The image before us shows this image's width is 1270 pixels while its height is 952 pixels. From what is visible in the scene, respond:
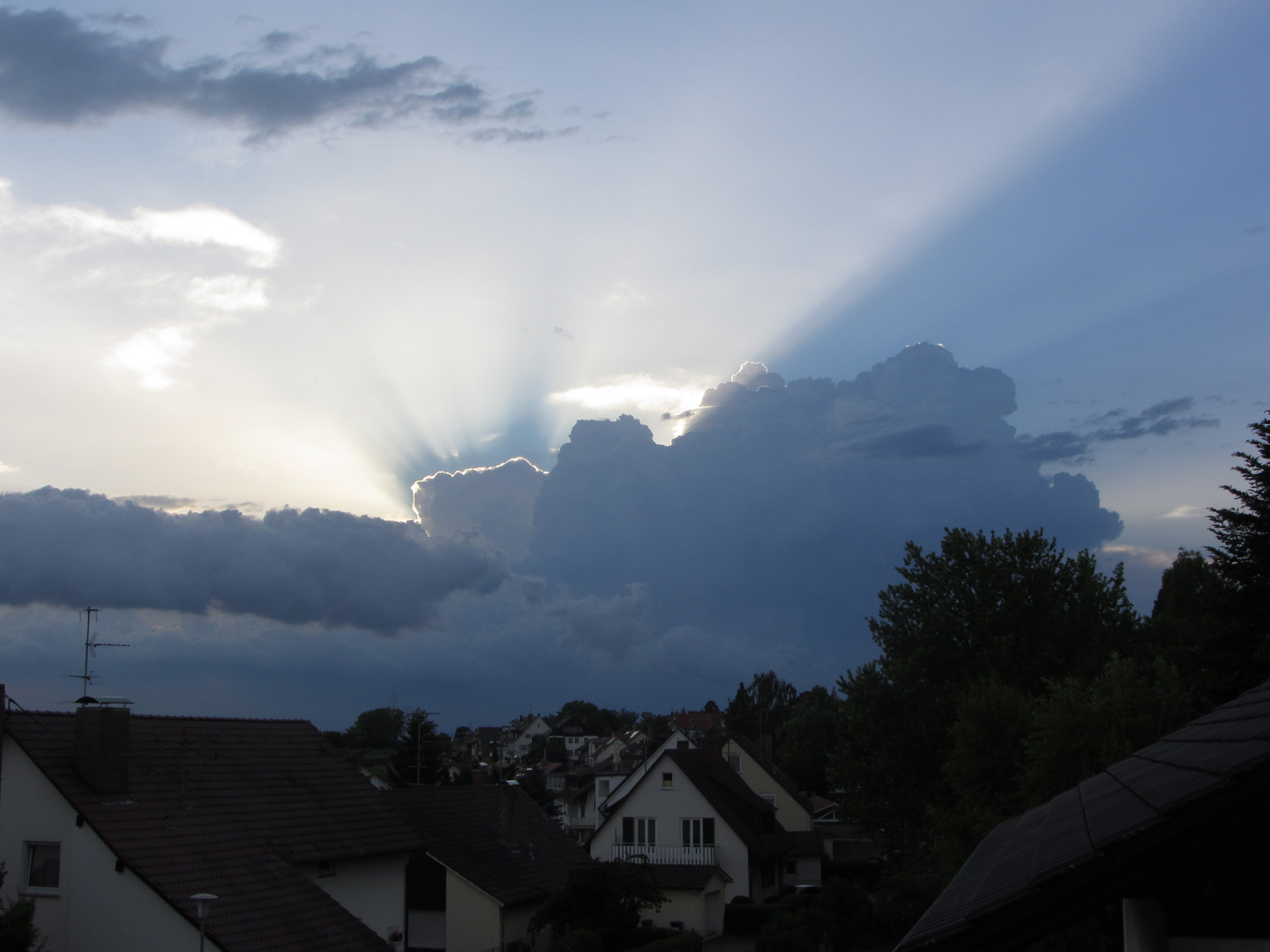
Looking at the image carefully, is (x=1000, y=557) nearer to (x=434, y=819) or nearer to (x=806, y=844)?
(x=434, y=819)

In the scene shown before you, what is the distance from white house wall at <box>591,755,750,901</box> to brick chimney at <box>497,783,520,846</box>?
523 inches

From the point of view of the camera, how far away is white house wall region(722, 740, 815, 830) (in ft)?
232

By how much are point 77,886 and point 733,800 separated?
130 feet

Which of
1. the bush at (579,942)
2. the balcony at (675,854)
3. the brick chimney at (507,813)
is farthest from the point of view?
the balcony at (675,854)

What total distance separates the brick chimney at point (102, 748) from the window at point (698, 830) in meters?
34.2

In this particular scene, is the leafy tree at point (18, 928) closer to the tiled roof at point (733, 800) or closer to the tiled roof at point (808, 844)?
the tiled roof at point (733, 800)

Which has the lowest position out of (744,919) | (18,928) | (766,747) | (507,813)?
(744,919)

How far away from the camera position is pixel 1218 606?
95.4ft

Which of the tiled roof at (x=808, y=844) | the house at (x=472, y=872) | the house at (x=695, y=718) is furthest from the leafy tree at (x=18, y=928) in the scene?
the house at (x=695, y=718)

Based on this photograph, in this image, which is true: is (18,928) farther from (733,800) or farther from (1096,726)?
(733,800)

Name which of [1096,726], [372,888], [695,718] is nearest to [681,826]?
[372,888]

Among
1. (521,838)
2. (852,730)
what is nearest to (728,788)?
(852,730)

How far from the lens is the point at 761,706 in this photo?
171250 millimetres

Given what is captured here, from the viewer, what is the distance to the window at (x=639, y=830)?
53062mm
